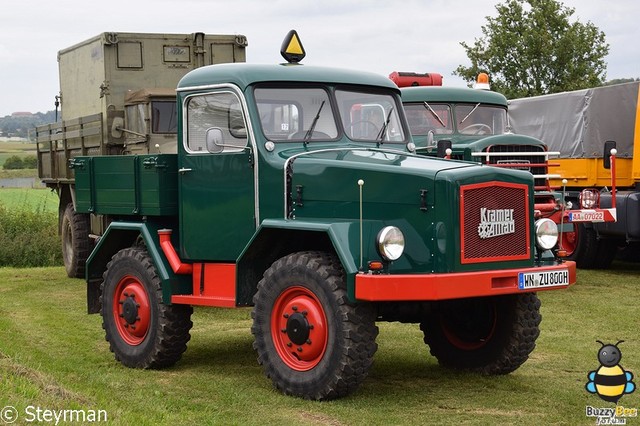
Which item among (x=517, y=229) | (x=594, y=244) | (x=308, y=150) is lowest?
(x=594, y=244)

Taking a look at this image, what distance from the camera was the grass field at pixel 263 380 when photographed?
7211mm

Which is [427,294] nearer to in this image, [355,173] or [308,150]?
[355,173]

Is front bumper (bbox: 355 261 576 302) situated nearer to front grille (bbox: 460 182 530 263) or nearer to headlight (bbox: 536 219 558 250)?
front grille (bbox: 460 182 530 263)

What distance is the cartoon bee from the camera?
7457 mm

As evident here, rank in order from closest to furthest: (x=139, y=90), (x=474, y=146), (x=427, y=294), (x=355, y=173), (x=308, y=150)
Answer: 1. (x=427, y=294)
2. (x=355, y=173)
3. (x=308, y=150)
4. (x=474, y=146)
5. (x=139, y=90)

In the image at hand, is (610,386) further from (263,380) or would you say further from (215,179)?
(215,179)

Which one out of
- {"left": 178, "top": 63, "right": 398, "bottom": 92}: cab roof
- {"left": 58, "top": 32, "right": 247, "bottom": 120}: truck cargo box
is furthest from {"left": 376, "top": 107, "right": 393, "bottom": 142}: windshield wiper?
{"left": 58, "top": 32, "right": 247, "bottom": 120}: truck cargo box

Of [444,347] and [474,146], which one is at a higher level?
[474,146]

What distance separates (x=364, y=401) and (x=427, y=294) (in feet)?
3.21

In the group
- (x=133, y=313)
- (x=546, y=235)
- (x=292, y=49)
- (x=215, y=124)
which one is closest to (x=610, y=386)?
(x=546, y=235)

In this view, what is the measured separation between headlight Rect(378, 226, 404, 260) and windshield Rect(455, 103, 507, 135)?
24.7 ft

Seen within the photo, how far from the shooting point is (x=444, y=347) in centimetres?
917

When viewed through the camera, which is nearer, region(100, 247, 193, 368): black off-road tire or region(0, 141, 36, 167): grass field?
region(100, 247, 193, 368): black off-road tire

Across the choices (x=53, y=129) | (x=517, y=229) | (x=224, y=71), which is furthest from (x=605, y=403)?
(x=53, y=129)
